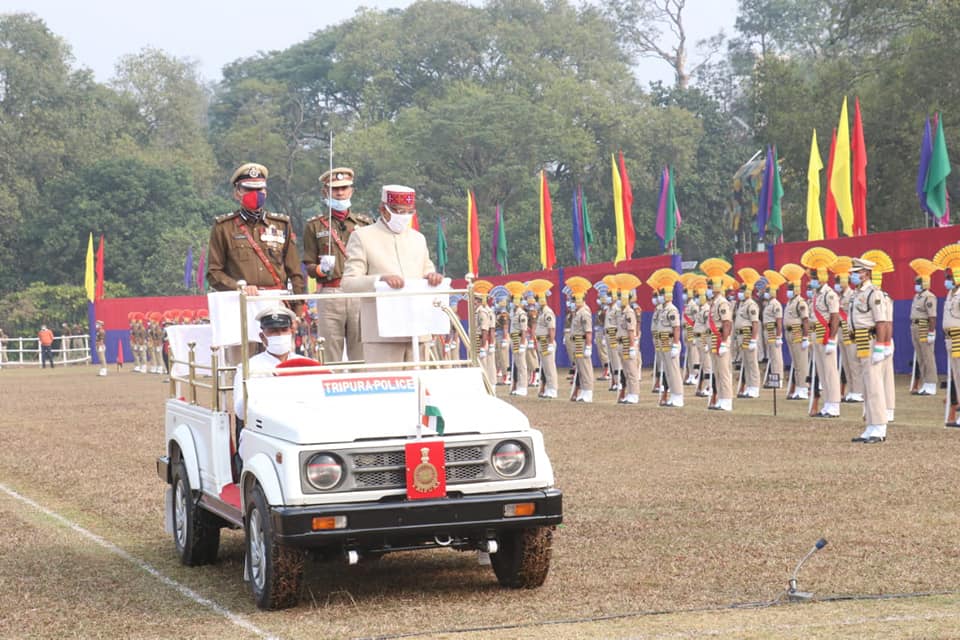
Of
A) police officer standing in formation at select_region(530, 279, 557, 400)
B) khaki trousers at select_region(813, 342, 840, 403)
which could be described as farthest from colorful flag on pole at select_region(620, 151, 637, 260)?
khaki trousers at select_region(813, 342, 840, 403)

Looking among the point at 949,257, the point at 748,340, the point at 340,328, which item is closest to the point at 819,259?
the point at 949,257

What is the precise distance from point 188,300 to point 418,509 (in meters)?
62.7

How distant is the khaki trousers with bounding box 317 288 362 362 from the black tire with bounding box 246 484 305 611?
264 cm

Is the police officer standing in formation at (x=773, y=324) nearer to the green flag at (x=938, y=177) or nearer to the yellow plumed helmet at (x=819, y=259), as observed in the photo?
the yellow plumed helmet at (x=819, y=259)

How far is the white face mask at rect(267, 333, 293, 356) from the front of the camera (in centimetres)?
910

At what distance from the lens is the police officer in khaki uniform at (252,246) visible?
10539mm

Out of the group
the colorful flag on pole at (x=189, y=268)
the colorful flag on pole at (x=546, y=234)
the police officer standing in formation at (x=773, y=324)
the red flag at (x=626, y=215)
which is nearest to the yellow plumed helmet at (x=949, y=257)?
the police officer standing in formation at (x=773, y=324)

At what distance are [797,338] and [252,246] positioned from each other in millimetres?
16340

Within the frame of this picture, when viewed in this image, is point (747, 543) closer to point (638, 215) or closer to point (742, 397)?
point (742, 397)

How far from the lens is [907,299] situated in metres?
28.6

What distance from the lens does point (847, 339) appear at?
22.5 meters

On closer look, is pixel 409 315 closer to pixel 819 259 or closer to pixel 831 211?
pixel 819 259

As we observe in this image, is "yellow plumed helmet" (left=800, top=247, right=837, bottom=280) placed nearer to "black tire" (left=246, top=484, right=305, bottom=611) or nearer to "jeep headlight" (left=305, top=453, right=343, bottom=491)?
"black tire" (left=246, top=484, right=305, bottom=611)

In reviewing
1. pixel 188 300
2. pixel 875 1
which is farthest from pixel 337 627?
pixel 188 300
